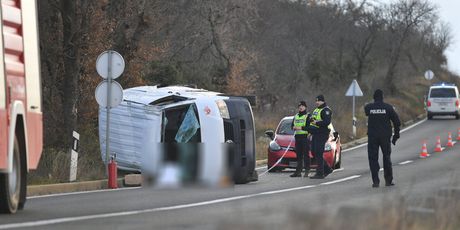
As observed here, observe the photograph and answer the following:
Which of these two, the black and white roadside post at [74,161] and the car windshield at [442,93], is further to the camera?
the car windshield at [442,93]

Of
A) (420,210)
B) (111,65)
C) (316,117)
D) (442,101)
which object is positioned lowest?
(420,210)

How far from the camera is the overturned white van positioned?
15.8m

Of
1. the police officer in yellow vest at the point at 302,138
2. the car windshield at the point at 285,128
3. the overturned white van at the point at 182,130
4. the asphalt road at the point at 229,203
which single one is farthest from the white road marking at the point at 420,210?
the car windshield at the point at 285,128

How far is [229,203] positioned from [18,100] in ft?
11.5

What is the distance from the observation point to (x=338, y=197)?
14.5m

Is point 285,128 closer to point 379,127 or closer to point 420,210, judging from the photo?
point 379,127

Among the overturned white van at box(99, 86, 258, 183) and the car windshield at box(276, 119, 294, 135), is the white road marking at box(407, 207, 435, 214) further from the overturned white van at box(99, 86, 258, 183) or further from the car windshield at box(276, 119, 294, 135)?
the car windshield at box(276, 119, 294, 135)

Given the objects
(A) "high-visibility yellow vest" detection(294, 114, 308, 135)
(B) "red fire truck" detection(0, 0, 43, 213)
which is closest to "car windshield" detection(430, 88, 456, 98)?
(A) "high-visibility yellow vest" detection(294, 114, 308, 135)

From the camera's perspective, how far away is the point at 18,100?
430 inches

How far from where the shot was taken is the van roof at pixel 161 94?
63.4ft

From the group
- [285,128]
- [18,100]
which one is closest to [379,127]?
[18,100]

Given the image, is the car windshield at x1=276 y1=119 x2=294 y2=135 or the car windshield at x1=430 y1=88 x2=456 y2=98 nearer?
the car windshield at x1=276 y1=119 x2=294 y2=135

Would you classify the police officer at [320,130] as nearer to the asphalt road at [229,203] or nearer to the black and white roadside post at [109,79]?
the asphalt road at [229,203]

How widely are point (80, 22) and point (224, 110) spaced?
327 inches
